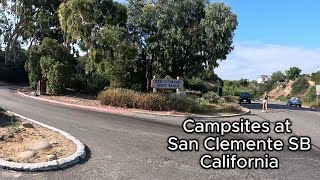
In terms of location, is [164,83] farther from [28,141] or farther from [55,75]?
[28,141]

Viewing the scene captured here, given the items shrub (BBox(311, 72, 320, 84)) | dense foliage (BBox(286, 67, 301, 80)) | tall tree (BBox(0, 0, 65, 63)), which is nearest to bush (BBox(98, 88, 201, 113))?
tall tree (BBox(0, 0, 65, 63))

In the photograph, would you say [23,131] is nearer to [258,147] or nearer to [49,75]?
[258,147]

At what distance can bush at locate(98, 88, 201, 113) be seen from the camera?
22.5 meters

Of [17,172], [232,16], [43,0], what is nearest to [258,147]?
[17,172]

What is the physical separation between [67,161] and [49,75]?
22.1 m

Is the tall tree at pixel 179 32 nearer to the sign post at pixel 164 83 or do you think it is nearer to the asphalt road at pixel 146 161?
the sign post at pixel 164 83

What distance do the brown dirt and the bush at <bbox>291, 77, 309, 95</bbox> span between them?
3380 inches

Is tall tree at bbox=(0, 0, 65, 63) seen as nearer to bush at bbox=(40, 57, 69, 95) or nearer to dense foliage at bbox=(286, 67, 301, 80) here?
bush at bbox=(40, 57, 69, 95)

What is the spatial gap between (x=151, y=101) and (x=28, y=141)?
12807 millimetres

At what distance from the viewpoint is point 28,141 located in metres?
9.88

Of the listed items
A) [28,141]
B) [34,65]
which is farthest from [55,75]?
[28,141]

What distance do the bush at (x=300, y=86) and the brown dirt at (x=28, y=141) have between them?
8585cm

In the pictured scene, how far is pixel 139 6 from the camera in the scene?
31062 mm

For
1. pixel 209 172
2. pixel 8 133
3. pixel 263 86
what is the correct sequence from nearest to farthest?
1. pixel 209 172
2. pixel 8 133
3. pixel 263 86
